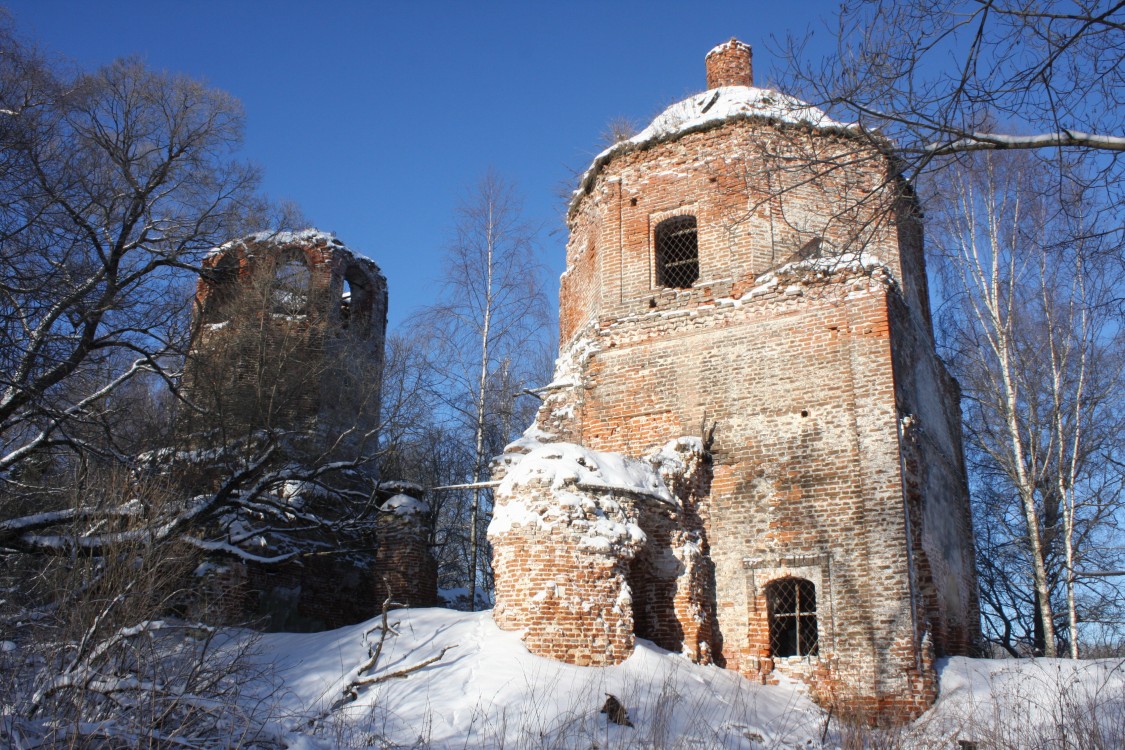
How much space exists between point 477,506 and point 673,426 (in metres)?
7.26

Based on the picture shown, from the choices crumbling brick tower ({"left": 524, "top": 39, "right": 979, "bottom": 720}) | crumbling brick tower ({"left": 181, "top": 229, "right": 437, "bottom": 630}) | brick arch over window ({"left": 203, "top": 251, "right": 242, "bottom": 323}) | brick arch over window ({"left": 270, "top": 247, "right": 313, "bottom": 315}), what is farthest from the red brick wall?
brick arch over window ({"left": 203, "top": 251, "right": 242, "bottom": 323})

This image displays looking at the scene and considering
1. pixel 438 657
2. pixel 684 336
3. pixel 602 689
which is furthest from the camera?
pixel 684 336

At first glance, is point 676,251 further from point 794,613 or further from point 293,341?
point 293,341

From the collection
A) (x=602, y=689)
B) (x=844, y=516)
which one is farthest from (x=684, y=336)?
(x=602, y=689)

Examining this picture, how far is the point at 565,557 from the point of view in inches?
354

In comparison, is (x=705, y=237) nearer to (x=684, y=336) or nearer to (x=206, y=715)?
(x=684, y=336)

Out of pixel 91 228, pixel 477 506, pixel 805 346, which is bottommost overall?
pixel 477 506

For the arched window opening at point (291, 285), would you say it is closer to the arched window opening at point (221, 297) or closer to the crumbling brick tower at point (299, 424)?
the crumbling brick tower at point (299, 424)

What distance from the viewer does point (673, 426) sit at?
36.7 feet

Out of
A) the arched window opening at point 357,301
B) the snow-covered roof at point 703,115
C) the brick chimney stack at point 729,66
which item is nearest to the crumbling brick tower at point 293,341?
the arched window opening at point 357,301

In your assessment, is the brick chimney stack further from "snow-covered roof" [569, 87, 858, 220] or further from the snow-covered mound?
the snow-covered mound

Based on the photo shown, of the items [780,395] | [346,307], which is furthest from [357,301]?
[780,395]

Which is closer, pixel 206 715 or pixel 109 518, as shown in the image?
pixel 206 715

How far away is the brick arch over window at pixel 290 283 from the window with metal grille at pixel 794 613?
890 centimetres
